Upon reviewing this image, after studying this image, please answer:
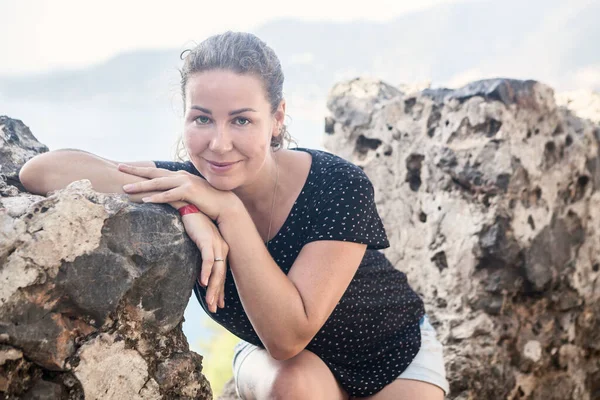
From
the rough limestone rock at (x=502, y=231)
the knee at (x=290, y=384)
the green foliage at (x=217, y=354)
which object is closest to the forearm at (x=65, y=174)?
the knee at (x=290, y=384)

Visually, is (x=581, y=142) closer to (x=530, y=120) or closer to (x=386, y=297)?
(x=530, y=120)

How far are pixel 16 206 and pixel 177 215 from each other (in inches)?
13.0

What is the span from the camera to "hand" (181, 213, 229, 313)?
57.0 inches

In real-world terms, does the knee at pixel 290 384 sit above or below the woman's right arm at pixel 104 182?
below

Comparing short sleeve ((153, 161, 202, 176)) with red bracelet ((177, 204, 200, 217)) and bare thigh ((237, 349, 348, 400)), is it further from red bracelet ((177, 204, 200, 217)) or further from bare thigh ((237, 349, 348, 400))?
bare thigh ((237, 349, 348, 400))

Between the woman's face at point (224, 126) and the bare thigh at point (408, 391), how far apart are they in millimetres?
798

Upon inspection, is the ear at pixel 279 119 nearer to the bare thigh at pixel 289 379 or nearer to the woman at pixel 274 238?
the woman at pixel 274 238

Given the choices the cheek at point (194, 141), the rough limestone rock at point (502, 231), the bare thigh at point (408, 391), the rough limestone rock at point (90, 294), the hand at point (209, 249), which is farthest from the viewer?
the rough limestone rock at point (502, 231)

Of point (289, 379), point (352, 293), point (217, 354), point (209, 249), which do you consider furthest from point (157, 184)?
point (217, 354)

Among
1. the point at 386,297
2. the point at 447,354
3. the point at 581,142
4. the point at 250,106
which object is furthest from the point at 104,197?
the point at 581,142

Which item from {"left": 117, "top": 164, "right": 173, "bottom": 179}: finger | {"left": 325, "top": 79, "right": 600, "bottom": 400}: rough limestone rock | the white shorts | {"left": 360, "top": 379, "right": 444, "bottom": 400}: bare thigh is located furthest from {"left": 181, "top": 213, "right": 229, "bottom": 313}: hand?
{"left": 325, "top": 79, "right": 600, "bottom": 400}: rough limestone rock

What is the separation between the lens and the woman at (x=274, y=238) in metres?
1.53

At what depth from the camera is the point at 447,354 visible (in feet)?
8.80

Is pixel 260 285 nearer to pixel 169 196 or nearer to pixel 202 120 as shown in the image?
pixel 169 196
